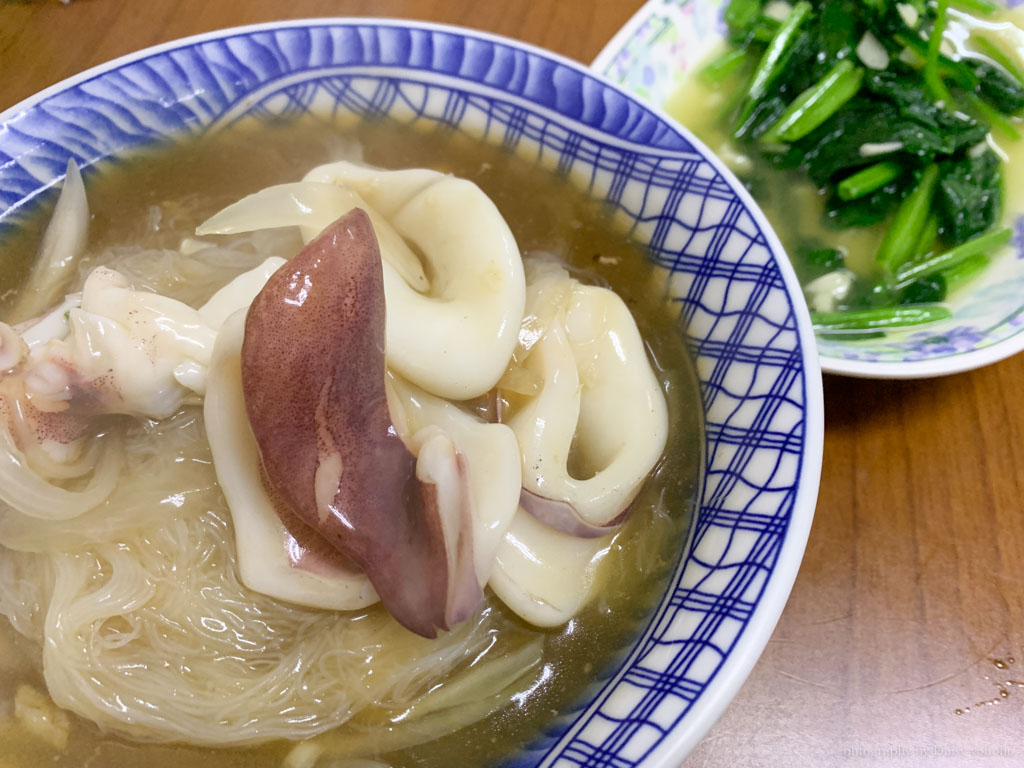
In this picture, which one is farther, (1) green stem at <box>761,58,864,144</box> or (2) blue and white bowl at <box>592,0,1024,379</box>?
(1) green stem at <box>761,58,864,144</box>

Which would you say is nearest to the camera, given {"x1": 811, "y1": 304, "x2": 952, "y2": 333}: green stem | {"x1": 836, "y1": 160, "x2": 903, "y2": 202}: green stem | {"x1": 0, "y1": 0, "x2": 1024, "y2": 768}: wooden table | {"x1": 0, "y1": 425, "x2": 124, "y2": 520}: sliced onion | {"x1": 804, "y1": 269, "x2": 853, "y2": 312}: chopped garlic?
{"x1": 0, "y1": 425, "x2": 124, "y2": 520}: sliced onion

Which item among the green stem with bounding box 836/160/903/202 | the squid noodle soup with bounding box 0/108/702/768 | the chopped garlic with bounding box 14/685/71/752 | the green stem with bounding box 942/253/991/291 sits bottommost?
the chopped garlic with bounding box 14/685/71/752

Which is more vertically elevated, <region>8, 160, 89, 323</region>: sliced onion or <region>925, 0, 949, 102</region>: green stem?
<region>925, 0, 949, 102</region>: green stem

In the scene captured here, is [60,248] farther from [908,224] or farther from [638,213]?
[908,224]

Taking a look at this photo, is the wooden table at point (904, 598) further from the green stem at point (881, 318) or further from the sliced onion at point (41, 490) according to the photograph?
the sliced onion at point (41, 490)

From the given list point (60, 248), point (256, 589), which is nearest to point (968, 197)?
point (256, 589)

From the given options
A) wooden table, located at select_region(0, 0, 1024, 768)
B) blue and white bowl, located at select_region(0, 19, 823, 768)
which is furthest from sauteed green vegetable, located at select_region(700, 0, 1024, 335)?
blue and white bowl, located at select_region(0, 19, 823, 768)

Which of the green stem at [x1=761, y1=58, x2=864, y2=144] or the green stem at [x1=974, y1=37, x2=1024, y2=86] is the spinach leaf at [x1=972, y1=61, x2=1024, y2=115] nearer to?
the green stem at [x1=974, y1=37, x2=1024, y2=86]

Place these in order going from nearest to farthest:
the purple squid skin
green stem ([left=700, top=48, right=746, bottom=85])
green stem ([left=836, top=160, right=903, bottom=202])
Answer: the purple squid skin < green stem ([left=836, top=160, right=903, bottom=202]) < green stem ([left=700, top=48, right=746, bottom=85])
